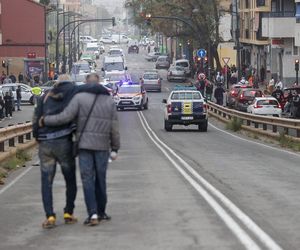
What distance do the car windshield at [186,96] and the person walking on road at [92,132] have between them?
28.0 metres

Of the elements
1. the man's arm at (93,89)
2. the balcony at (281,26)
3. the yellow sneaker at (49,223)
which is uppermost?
the balcony at (281,26)

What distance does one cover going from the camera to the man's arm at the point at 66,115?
36.1ft

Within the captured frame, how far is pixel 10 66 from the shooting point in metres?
89.1

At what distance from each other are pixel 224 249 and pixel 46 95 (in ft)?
10.3

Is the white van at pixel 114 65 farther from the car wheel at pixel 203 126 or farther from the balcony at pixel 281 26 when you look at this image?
the car wheel at pixel 203 126

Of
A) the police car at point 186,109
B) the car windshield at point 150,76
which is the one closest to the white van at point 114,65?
the car windshield at point 150,76

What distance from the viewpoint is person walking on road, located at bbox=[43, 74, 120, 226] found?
11023 mm

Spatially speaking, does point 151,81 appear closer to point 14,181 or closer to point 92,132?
point 14,181

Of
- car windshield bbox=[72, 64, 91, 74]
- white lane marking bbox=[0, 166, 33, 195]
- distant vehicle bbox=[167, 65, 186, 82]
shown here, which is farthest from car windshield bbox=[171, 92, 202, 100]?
distant vehicle bbox=[167, 65, 186, 82]

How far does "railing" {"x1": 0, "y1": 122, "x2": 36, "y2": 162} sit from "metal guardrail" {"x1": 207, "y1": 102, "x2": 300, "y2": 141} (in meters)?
8.47

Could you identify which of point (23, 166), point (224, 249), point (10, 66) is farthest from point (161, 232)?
point (10, 66)

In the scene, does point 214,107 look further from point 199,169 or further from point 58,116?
point 58,116

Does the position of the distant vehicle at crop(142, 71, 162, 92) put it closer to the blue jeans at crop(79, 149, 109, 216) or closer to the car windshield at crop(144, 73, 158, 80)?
the car windshield at crop(144, 73, 158, 80)

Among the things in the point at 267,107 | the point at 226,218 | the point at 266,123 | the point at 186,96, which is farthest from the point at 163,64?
the point at 226,218
